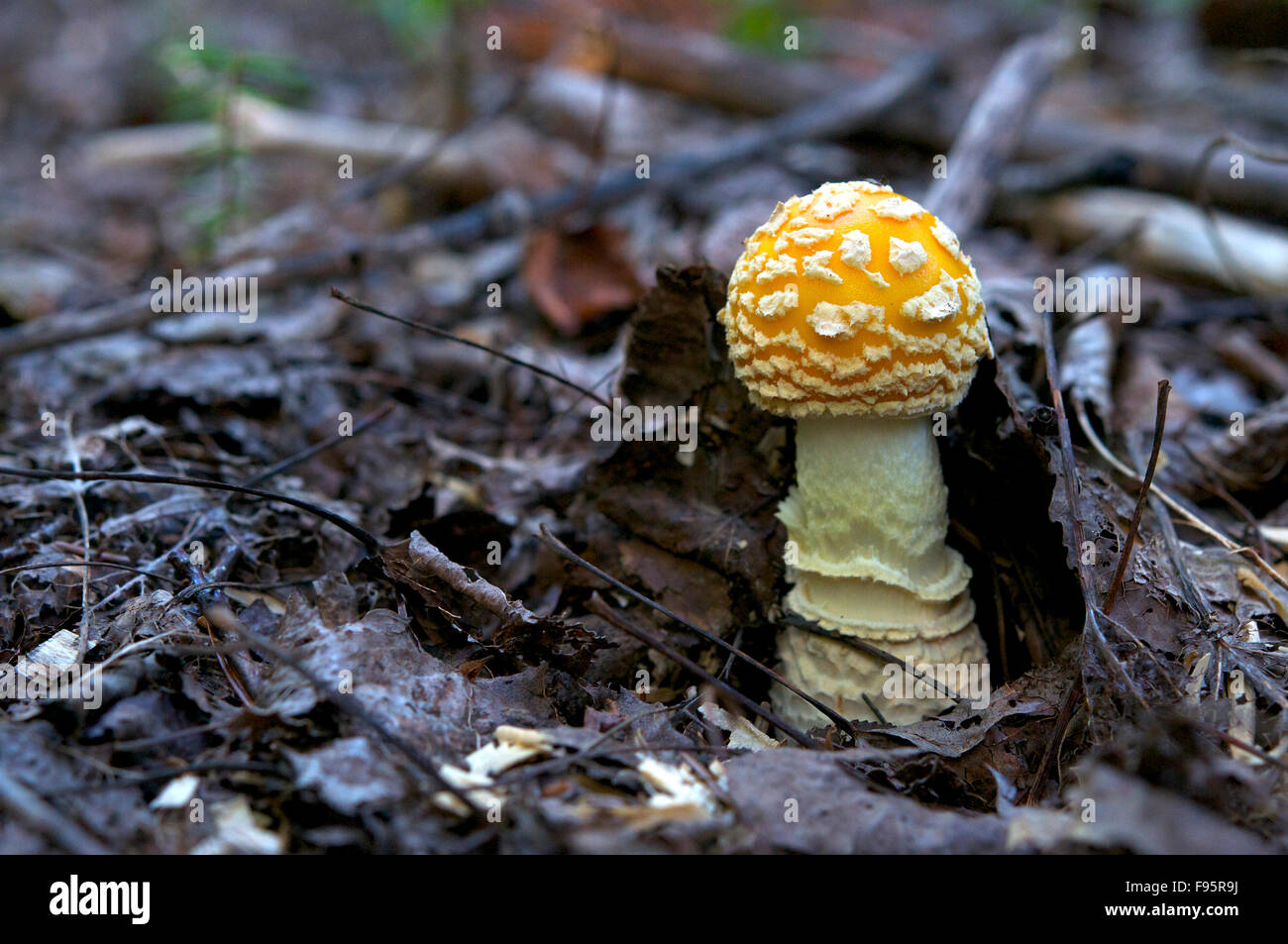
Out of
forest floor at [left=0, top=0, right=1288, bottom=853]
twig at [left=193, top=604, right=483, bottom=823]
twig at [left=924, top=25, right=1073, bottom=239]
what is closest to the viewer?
twig at [left=193, top=604, right=483, bottom=823]

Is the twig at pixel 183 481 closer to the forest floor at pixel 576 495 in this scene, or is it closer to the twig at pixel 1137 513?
the forest floor at pixel 576 495

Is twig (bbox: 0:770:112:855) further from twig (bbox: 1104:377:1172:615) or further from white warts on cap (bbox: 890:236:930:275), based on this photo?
twig (bbox: 1104:377:1172:615)

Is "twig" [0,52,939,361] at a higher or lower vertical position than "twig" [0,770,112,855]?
higher

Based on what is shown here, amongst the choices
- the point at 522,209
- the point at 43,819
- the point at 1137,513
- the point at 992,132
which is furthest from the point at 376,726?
the point at 992,132

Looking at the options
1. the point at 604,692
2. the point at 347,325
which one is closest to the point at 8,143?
the point at 347,325

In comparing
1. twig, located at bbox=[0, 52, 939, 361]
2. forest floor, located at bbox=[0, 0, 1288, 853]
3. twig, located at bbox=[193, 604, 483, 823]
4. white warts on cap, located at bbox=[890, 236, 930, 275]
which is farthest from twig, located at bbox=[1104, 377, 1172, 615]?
twig, located at bbox=[0, 52, 939, 361]

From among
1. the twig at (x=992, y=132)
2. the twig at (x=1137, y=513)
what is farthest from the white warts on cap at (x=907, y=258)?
the twig at (x=992, y=132)

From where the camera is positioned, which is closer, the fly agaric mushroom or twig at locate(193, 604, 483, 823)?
twig at locate(193, 604, 483, 823)

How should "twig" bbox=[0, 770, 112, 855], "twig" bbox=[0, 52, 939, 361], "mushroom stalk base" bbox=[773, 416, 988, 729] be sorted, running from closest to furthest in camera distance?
"twig" bbox=[0, 770, 112, 855], "mushroom stalk base" bbox=[773, 416, 988, 729], "twig" bbox=[0, 52, 939, 361]

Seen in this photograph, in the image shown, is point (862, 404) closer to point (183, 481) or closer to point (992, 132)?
point (183, 481)
